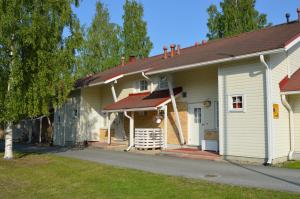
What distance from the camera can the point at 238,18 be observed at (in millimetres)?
34562

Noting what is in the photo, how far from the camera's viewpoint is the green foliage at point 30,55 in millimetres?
13695

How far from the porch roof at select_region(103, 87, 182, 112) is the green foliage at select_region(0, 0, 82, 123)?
13.6 feet

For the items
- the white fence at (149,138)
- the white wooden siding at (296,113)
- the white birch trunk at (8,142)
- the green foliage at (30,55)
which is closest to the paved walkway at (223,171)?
the white wooden siding at (296,113)

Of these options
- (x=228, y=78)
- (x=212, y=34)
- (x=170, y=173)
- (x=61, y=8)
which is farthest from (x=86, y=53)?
(x=170, y=173)

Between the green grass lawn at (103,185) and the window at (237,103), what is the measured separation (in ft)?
16.3

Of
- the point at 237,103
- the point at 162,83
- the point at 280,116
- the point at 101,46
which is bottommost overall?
the point at 280,116

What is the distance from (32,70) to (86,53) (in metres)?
25.1

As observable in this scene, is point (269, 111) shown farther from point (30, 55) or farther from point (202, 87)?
point (30, 55)

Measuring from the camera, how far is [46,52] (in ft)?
47.4

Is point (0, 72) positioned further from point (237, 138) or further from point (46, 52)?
point (237, 138)

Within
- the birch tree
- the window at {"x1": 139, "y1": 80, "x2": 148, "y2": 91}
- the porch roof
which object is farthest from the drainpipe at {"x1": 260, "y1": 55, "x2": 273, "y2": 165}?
the window at {"x1": 139, "y1": 80, "x2": 148, "y2": 91}

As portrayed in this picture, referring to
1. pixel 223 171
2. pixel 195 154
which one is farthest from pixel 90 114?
pixel 223 171

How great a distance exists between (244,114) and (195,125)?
4.00 meters

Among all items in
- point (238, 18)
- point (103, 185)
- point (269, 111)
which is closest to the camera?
point (103, 185)
